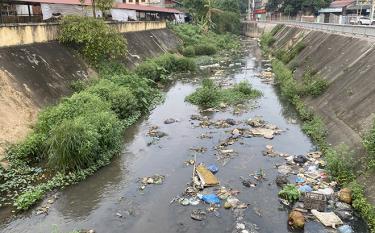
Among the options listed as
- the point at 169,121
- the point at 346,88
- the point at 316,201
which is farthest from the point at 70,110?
the point at 346,88

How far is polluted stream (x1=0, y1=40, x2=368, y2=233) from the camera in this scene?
10.1 meters

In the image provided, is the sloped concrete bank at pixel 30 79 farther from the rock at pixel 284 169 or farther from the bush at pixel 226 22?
the bush at pixel 226 22

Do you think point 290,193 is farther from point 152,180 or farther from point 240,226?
point 152,180

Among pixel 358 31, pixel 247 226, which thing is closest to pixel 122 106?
pixel 247 226

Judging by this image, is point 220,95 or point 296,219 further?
point 220,95

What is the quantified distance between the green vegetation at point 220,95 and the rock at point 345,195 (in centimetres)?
1177

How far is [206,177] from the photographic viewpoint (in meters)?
12.5

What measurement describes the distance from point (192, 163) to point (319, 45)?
61.8ft

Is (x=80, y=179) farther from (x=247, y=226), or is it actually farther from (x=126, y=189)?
(x=247, y=226)

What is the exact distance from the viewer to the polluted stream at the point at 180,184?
10148 millimetres

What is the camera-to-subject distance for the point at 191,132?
17.6 metres

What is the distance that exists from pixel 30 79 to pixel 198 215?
1229 cm

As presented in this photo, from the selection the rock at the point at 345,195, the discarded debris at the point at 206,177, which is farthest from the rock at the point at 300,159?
the discarded debris at the point at 206,177

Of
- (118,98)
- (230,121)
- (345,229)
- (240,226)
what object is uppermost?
(118,98)
